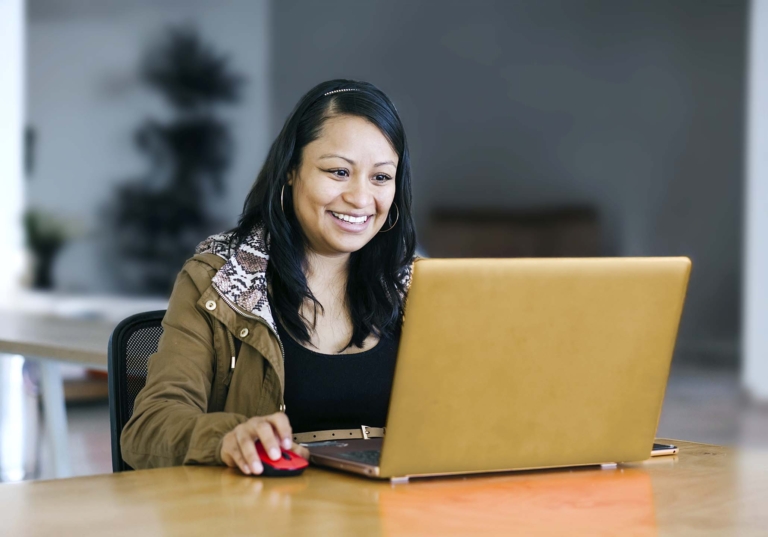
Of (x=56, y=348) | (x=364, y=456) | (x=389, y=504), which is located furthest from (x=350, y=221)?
(x=56, y=348)

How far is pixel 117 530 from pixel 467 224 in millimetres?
6951

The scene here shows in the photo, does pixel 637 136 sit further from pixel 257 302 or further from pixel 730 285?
pixel 257 302

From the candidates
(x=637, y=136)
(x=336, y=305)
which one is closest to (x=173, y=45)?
(x=637, y=136)

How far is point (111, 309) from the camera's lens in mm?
7172

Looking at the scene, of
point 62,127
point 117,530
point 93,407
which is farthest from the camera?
point 62,127

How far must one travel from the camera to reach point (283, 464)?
116 cm

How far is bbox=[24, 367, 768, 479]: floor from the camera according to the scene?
4543 mm

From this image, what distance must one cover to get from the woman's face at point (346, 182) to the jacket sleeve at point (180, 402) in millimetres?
244

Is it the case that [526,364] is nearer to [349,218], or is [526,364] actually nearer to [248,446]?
[248,446]

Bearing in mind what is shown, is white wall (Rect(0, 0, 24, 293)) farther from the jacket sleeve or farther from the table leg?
the jacket sleeve

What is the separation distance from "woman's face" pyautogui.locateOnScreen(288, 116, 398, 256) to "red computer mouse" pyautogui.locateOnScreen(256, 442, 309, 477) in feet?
1.78

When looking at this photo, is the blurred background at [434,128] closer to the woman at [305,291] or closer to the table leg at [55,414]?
the table leg at [55,414]

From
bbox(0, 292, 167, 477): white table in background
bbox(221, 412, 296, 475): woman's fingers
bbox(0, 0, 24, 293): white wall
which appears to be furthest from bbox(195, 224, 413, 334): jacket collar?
bbox(0, 0, 24, 293): white wall

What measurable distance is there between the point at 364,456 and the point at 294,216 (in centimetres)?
62
